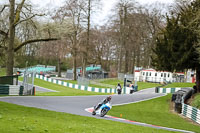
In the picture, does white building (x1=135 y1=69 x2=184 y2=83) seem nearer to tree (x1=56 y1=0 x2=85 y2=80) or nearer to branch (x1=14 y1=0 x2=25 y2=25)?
tree (x1=56 y1=0 x2=85 y2=80)

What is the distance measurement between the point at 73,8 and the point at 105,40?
29.4 meters

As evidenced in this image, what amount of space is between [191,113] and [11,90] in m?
14.0

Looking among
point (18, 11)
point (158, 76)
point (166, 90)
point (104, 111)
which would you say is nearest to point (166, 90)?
point (166, 90)

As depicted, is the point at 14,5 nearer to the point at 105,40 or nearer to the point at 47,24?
the point at 47,24

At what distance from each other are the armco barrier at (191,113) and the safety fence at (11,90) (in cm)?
1313

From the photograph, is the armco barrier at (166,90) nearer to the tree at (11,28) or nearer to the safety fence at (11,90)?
the tree at (11,28)

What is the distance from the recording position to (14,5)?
25438 mm

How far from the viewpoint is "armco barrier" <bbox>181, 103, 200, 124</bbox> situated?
19672 millimetres

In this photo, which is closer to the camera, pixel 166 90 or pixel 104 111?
pixel 104 111

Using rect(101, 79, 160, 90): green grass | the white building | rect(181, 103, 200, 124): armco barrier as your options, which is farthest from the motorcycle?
the white building

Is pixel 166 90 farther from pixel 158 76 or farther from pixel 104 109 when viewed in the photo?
pixel 104 109

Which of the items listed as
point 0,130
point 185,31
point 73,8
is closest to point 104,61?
point 73,8

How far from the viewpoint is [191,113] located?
20.9 m

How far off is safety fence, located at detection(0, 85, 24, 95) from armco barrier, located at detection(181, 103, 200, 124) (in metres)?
13.1
